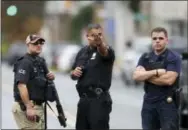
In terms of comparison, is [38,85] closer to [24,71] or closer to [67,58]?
[24,71]

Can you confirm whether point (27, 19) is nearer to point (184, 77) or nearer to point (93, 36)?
point (184, 77)

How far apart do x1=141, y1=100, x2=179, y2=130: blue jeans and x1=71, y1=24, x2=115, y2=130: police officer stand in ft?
1.66

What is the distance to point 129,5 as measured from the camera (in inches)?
1972

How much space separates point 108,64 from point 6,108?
950 centimetres

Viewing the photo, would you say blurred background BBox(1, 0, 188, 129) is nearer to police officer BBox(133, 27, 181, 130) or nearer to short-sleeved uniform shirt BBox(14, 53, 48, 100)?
short-sleeved uniform shirt BBox(14, 53, 48, 100)

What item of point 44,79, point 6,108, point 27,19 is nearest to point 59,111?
point 44,79

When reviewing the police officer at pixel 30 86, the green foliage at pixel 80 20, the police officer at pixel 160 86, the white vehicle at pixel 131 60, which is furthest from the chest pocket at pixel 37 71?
the green foliage at pixel 80 20


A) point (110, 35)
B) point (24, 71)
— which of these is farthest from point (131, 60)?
point (110, 35)

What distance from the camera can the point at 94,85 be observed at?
845 cm

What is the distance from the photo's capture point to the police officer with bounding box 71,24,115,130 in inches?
332

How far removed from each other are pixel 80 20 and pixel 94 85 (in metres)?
57.6

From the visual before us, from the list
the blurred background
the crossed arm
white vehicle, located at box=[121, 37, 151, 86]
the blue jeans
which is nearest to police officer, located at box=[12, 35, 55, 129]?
the blurred background

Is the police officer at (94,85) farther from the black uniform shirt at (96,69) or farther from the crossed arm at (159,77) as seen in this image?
the crossed arm at (159,77)

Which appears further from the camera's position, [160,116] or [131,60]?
[131,60]
